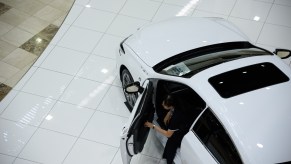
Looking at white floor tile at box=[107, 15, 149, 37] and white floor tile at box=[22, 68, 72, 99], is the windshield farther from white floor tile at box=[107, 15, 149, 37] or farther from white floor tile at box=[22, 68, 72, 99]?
white floor tile at box=[107, 15, 149, 37]

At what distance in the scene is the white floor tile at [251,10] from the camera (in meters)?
6.71

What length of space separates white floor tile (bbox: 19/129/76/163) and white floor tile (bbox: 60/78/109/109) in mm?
607

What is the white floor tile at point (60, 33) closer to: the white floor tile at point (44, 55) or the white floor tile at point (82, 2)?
the white floor tile at point (44, 55)

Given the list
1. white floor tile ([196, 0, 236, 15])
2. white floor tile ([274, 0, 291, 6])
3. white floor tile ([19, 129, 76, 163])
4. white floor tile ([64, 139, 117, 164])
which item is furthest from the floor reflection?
white floor tile ([274, 0, 291, 6])

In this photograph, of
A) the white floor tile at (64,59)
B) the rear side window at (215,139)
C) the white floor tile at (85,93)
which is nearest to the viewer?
the rear side window at (215,139)

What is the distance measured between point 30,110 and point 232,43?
A: 299cm

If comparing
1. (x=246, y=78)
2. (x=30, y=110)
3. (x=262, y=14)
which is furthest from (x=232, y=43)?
(x=30, y=110)

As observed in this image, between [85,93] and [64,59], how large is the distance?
0.87 m

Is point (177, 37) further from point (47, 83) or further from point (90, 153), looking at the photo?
point (47, 83)

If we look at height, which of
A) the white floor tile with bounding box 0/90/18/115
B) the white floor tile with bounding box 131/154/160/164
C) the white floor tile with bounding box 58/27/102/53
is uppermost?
the white floor tile with bounding box 58/27/102/53

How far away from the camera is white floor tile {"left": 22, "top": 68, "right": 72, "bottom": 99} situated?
5.70 metres

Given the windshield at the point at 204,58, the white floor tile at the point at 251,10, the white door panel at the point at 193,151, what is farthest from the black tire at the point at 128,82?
the white floor tile at the point at 251,10

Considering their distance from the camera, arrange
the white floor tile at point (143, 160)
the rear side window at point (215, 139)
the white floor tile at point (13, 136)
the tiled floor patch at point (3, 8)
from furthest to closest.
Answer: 1. the tiled floor patch at point (3, 8)
2. the white floor tile at point (13, 136)
3. the white floor tile at point (143, 160)
4. the rear side window at point (215, 139)

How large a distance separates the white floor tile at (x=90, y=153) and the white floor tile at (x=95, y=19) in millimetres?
2406
